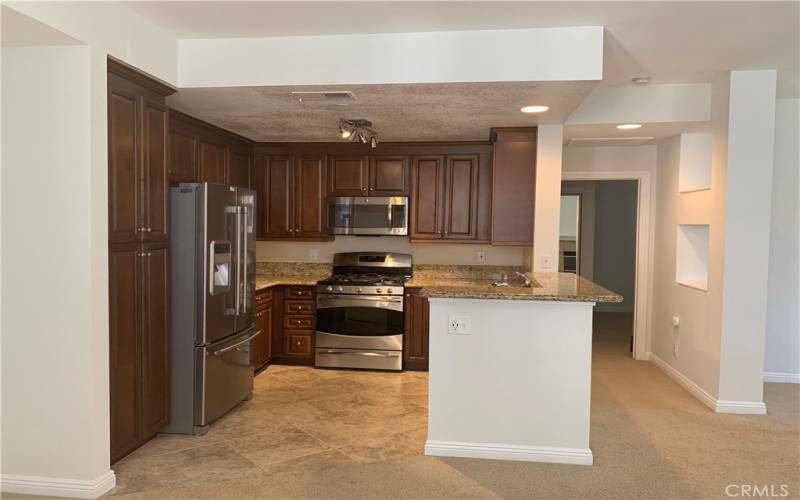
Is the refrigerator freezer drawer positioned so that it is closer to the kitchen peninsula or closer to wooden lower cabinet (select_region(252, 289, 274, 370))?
wooden lower cabinet (select_region(252, 289, 274, 370))

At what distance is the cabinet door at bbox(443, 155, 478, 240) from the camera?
5.56 m

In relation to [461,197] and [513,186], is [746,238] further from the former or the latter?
[461,197]

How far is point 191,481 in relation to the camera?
3049 mm

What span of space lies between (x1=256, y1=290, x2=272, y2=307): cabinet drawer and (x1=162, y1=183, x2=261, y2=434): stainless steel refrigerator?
109 centimetres

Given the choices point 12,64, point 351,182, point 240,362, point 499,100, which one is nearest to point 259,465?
point 240,362

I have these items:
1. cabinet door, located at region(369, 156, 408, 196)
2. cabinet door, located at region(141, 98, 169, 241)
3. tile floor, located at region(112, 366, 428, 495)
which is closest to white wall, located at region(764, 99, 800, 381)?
tile floor, located at region(112, 366, 428, 495)

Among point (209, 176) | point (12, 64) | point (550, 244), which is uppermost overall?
point (12, 64)

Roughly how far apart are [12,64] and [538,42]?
2.79 m

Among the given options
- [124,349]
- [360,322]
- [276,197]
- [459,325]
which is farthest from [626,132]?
[124,349]

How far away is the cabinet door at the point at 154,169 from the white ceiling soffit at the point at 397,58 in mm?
307

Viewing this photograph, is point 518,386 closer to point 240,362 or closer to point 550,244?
point 550,244

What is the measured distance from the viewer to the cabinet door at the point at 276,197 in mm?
5820

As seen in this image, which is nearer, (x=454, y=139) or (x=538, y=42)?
(x=538, y=42)

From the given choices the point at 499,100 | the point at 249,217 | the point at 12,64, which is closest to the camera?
the point at 12,64
